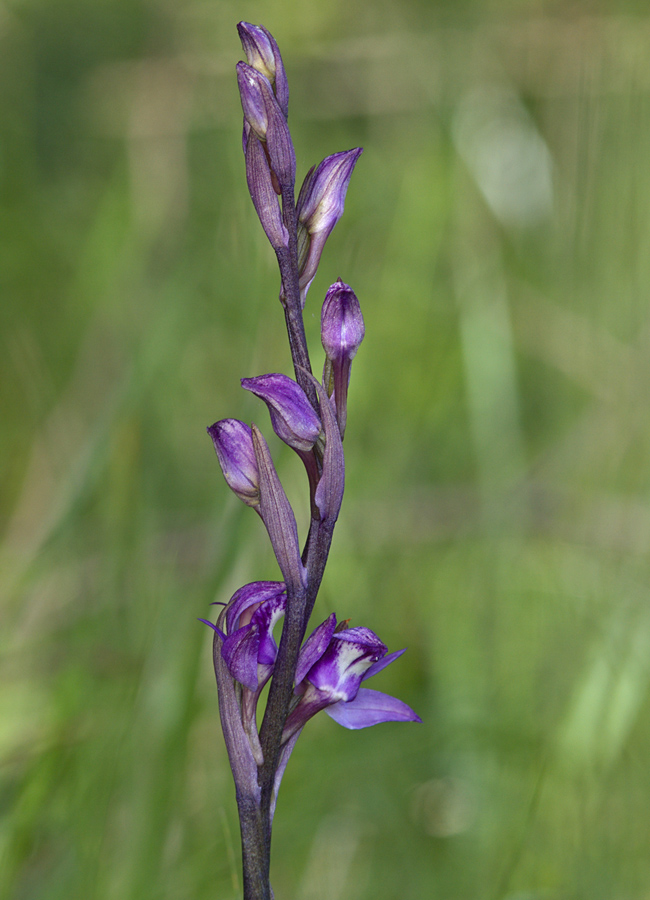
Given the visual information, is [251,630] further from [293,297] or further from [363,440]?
[363,440]

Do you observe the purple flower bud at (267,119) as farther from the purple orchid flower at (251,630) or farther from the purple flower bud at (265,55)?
the purple orchid flower at (251,630)

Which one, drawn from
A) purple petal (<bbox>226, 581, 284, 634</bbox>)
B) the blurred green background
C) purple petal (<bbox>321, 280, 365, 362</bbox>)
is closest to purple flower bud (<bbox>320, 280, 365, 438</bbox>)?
purple petal (<bbox>321, 280, 365, 362</bbox>)

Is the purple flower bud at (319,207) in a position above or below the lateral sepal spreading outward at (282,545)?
above

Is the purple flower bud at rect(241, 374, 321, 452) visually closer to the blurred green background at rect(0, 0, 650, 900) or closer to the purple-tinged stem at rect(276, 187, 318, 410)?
the purple-tinged stem at rect(276, 187, 318, 410)

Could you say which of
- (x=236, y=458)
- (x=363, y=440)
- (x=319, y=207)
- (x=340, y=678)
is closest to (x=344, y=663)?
(x=340, y=678)

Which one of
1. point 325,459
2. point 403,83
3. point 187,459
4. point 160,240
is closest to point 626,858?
point 325,459

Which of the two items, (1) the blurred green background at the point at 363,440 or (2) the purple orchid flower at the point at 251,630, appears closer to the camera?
(2) the purple orchid flower at the point at 251,630

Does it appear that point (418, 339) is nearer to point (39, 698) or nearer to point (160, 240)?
point (160, 240)

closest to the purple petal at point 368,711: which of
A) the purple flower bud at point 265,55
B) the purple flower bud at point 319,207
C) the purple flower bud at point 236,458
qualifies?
the purple flower bud at point 236,458
